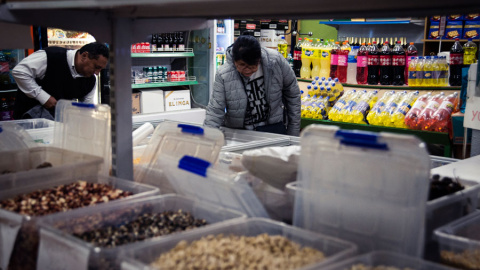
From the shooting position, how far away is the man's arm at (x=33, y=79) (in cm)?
387

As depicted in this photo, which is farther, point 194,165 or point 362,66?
point 362,66

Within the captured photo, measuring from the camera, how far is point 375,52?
5.10 meters

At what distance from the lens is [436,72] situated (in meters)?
4.72

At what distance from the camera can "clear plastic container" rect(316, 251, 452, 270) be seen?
1.11 m

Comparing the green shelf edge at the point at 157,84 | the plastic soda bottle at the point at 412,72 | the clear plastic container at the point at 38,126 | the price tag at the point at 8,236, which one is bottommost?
the price tag at the point at 8,236

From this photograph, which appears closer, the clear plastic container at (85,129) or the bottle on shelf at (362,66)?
the clear plastic container at (85,129)

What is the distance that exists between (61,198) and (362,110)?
349 centimetres

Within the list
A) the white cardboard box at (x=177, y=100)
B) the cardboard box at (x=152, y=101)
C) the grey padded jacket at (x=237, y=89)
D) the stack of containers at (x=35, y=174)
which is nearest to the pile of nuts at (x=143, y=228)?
the stack of containers at (x=35, y=174)

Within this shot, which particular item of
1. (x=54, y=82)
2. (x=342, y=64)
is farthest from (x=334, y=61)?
(x=54, y=82)

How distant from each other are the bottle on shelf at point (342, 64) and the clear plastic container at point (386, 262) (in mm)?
4366

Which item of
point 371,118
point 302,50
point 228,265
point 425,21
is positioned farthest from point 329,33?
point 228,265

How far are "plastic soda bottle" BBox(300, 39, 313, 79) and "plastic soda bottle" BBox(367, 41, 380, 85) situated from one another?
76 cm

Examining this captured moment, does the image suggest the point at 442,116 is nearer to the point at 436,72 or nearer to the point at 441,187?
the point at 436,72

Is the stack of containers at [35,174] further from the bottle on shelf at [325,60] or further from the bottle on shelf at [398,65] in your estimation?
the bottle on shelf at [325,60]
